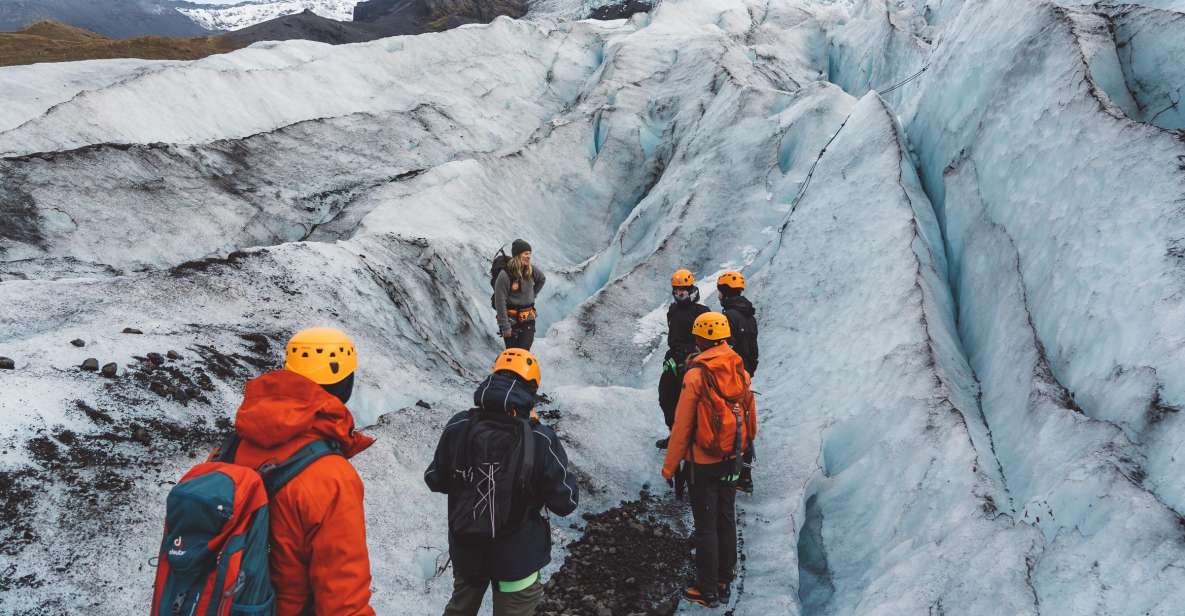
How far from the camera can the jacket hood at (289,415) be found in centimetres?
261

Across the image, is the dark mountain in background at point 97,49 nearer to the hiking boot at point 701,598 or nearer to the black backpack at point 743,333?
the black backpack at point 743,333

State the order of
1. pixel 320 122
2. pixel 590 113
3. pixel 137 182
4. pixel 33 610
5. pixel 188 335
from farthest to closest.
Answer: pixel 590 113 < pixel 320 122 < pixel 137 182 < pixel 188 335 < pixel 33 610

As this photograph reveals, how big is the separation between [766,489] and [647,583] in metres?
1.92

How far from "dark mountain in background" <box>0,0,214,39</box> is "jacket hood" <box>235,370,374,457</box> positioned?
180 meters

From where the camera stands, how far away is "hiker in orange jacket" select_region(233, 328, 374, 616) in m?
2.61

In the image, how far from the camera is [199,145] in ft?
56.8

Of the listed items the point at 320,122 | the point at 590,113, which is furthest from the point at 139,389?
the point at 590,113

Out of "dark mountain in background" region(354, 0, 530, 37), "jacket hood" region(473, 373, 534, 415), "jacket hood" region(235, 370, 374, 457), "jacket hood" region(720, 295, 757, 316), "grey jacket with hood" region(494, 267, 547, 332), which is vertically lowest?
"dark mountain in background" region(354, 0, 530, 37)

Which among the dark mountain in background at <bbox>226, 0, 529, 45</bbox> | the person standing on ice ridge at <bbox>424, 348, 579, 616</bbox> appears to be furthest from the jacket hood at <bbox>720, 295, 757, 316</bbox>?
the dark mountain in background at <bbox>226, 0, 529, 45</bbox>

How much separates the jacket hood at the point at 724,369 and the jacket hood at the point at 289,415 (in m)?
2.95

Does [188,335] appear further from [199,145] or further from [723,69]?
[723,69]

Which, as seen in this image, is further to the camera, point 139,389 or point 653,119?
point 653,119

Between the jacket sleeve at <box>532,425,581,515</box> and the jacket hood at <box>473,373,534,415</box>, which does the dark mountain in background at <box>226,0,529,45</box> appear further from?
the jacket sleeve at <box>532,425,581,515</box>

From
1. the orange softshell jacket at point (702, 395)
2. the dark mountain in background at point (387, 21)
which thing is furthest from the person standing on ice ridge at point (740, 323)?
the dark mountain in background at point (387, 21)
